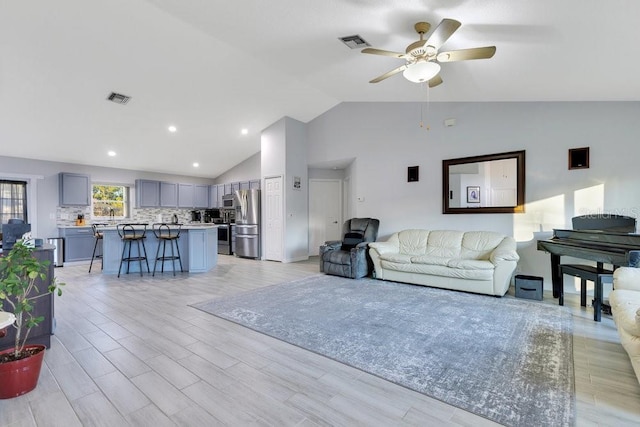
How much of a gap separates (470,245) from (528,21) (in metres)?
2.96

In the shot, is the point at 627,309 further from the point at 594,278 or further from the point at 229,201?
the point at 229,201

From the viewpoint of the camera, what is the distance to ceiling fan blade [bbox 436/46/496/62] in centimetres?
250

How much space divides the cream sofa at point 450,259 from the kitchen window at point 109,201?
6649 mm

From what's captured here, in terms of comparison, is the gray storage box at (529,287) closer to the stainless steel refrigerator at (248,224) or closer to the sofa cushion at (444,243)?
the sofa cushion at (444,243)

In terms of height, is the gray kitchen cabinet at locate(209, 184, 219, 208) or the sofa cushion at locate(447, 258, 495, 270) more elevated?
the gray kitchen cabinet at locate(209, 184, 219, 208)

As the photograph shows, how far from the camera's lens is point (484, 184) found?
476cm

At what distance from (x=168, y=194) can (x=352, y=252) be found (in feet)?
19.3

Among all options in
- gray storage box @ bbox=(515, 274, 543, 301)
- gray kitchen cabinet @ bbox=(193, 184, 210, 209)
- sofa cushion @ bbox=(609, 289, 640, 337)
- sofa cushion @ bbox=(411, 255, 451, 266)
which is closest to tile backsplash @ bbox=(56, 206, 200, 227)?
gray kitchen cabinet @ bbox=(193, 184, 210, 209)

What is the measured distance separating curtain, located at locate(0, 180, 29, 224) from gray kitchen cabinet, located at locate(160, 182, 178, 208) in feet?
8.74

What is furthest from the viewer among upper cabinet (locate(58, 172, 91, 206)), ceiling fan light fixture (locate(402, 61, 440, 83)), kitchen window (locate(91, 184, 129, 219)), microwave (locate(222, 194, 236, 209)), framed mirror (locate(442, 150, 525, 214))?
microwave (locate(222, 194, 236, 209))

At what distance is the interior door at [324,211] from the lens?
7457 millimetres

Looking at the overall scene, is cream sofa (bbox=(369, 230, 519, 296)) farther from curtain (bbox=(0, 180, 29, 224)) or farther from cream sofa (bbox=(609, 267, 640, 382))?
curtain (bbox=(0, 180, 29, 224))

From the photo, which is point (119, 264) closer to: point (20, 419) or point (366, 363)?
point (20, 419)

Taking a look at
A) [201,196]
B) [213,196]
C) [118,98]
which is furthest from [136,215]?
[118,98]
